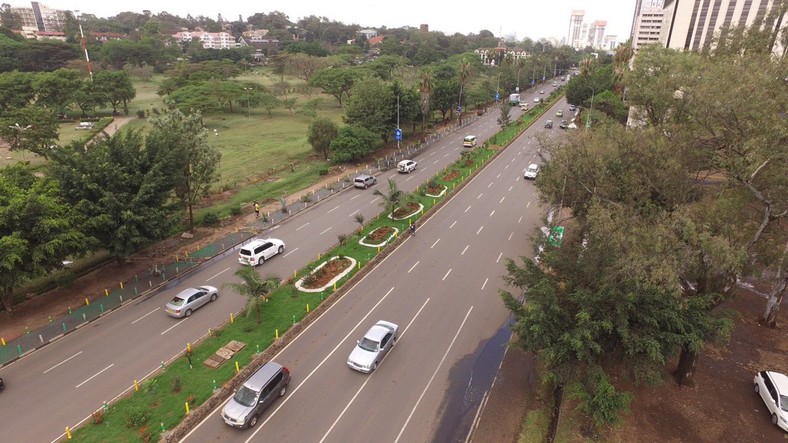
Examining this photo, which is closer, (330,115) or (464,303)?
(464,303)

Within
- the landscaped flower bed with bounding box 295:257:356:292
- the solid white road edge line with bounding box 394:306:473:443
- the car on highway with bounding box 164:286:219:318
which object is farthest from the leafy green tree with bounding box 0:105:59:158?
the solid white road edge line with bounding box 394:306:473:443

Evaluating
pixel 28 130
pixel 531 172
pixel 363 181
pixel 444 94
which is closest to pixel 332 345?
pixel 363 181

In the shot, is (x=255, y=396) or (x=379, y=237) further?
(x=379, y=237)

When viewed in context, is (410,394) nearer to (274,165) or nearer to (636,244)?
(636,244)

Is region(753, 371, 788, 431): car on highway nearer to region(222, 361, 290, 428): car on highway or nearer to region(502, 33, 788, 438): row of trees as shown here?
region(502, 33, 788, 438): row of trees

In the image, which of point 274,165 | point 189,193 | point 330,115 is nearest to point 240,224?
point 189,193

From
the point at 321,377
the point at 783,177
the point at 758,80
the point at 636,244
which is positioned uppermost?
the point at 758,80

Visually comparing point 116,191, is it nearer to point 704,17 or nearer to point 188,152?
point 188,152
